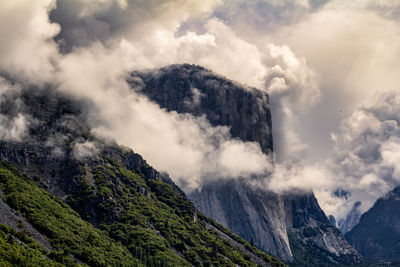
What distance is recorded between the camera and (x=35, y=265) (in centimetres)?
19838

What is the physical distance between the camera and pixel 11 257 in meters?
195

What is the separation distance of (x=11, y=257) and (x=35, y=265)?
32.8 ft
